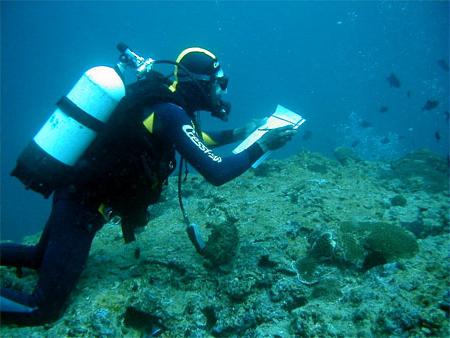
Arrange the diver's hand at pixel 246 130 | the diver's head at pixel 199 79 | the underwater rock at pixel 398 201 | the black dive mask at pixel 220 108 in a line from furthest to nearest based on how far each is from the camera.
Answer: the underwater rock at pixel 398 201, the diver's hand at pixel 246 130, the black dive mask at pixel 220 108, the diver's head at pixel 199 79

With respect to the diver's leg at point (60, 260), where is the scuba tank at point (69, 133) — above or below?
above

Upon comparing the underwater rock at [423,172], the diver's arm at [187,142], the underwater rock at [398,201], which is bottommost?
the diver's arm at [187,142]

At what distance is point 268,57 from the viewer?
308 ft

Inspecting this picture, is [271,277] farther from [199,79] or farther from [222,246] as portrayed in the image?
[199,79]

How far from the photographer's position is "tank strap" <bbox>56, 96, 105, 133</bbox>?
3.22 meters

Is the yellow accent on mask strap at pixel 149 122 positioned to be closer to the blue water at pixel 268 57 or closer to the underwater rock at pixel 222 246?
the underwater rock at pixel 222 246

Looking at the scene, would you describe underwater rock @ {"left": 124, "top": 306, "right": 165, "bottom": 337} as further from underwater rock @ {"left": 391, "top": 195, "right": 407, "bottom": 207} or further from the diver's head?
underwater rock @ {"left": 391, "top": 195, "right": 407, "bottom": 207}

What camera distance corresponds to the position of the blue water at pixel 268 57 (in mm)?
55131

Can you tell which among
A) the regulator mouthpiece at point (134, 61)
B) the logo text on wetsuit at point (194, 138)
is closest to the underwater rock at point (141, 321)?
the logo text on wetsuit at point (194, 138)

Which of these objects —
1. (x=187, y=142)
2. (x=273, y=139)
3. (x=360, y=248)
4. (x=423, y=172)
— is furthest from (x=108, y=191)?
(x=423, y=172)

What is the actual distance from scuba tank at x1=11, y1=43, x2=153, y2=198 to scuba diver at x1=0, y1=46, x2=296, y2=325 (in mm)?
12

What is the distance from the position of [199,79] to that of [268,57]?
95423 mm

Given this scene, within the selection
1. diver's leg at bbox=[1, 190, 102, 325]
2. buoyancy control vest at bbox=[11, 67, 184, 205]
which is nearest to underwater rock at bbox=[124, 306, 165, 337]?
diver's leg at bbox=[1, 190, 102, 325]

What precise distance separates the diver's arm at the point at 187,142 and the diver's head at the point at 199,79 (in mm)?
485
